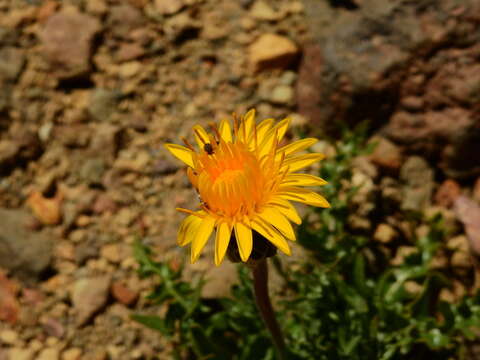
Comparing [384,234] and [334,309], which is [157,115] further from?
[334,309]

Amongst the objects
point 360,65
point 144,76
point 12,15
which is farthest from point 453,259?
point 12,15

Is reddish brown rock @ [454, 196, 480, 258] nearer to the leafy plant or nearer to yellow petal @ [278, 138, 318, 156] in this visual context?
the leafy plant

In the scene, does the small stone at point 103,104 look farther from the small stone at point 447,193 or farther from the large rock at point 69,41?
the small stone at point 447,193

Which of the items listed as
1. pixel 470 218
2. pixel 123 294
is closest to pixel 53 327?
pixel 123 294

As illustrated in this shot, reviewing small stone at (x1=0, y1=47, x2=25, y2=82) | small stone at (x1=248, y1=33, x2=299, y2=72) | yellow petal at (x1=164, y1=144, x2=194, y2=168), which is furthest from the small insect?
small stone at (x1=0, y1=47, x2=25, y2=82)

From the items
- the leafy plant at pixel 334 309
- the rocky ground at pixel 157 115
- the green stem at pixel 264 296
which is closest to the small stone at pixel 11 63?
the rocky ground at pixel 157 115
